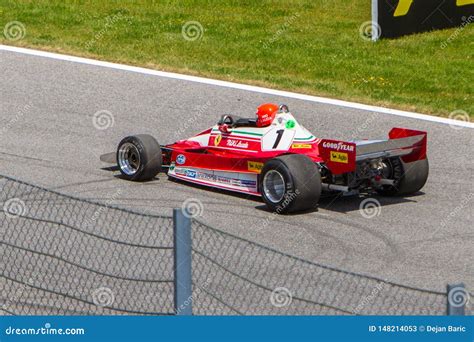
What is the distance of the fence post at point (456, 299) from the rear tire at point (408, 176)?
663 centimetres

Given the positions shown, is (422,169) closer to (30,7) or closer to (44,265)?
(44,265)

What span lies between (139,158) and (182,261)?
6659 millimetres

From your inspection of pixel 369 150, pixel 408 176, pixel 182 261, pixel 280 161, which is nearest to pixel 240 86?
pixel 408 176

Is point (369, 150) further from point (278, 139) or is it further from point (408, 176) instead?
point (278, 139)

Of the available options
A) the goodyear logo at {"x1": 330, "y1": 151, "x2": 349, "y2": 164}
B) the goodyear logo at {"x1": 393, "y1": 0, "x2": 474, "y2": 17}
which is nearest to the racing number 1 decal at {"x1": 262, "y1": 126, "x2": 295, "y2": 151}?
the goodyear logo at {"x1": 330, "y1": 151, "x2": 349, "y2": 164}

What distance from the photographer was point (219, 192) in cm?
1350

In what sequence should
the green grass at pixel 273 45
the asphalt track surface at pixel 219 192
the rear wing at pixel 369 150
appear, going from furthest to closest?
1. the green grass at pixel 273 45
2. the rear wing at pixel 369 150
3. the asphalt track surface at pixel 219 192

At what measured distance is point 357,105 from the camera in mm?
17422

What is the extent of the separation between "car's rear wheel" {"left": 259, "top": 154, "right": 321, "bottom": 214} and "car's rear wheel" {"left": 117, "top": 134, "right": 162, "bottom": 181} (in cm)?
181

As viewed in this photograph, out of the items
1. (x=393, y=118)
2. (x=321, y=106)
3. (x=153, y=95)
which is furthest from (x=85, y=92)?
(x=393, y=118)

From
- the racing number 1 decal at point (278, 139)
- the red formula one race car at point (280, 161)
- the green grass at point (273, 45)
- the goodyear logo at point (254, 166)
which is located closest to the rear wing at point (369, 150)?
the red formula one race car at point (280, 161)

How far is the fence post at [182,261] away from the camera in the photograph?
6.97 meters

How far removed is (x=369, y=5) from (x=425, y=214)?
10.9m

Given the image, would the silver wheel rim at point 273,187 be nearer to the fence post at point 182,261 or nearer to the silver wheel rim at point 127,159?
the silver wheel rim at point 127,159
